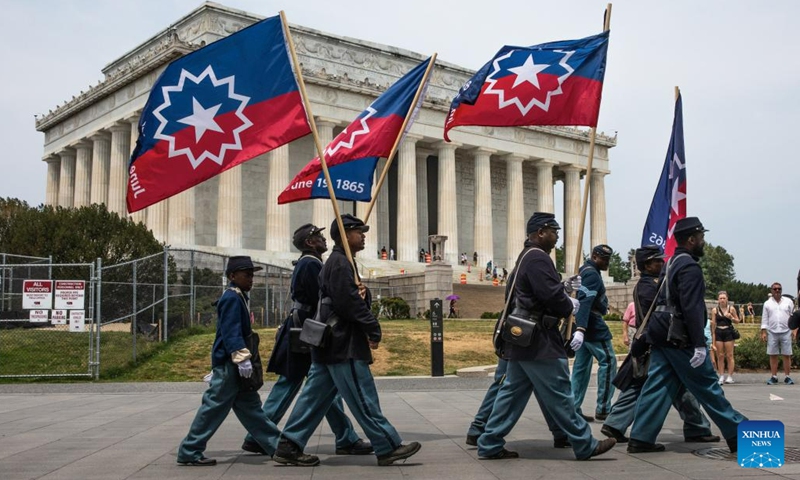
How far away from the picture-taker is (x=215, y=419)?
27.2ft

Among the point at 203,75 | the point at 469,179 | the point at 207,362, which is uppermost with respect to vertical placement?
the point at 469,179

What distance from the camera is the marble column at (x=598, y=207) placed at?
2847 inches

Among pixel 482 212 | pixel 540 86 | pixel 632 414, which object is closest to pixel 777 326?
pixel 540 86

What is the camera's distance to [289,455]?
812cm

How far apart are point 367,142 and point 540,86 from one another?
2676 millimetres

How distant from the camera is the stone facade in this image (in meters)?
54.5

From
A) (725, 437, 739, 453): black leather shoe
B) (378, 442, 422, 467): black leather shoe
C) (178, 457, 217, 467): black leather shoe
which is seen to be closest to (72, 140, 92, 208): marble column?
(178, 457, 217, 467): black leather shoe

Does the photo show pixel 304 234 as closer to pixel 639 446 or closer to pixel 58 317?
pixel 639 446

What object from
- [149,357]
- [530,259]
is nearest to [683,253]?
[530,259]

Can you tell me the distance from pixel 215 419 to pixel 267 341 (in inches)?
649

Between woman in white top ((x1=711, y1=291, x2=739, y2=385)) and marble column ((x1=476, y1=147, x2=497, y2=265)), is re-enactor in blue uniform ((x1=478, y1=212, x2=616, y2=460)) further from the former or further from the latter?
marble column ((x1=476, y1=147, x2=497, y2=265))

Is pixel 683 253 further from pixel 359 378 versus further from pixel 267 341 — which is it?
pixel 267 341

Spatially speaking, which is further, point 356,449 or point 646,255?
point 646,255

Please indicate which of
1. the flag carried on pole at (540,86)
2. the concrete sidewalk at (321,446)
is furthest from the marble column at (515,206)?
the flag carried on pole at (540,86)
